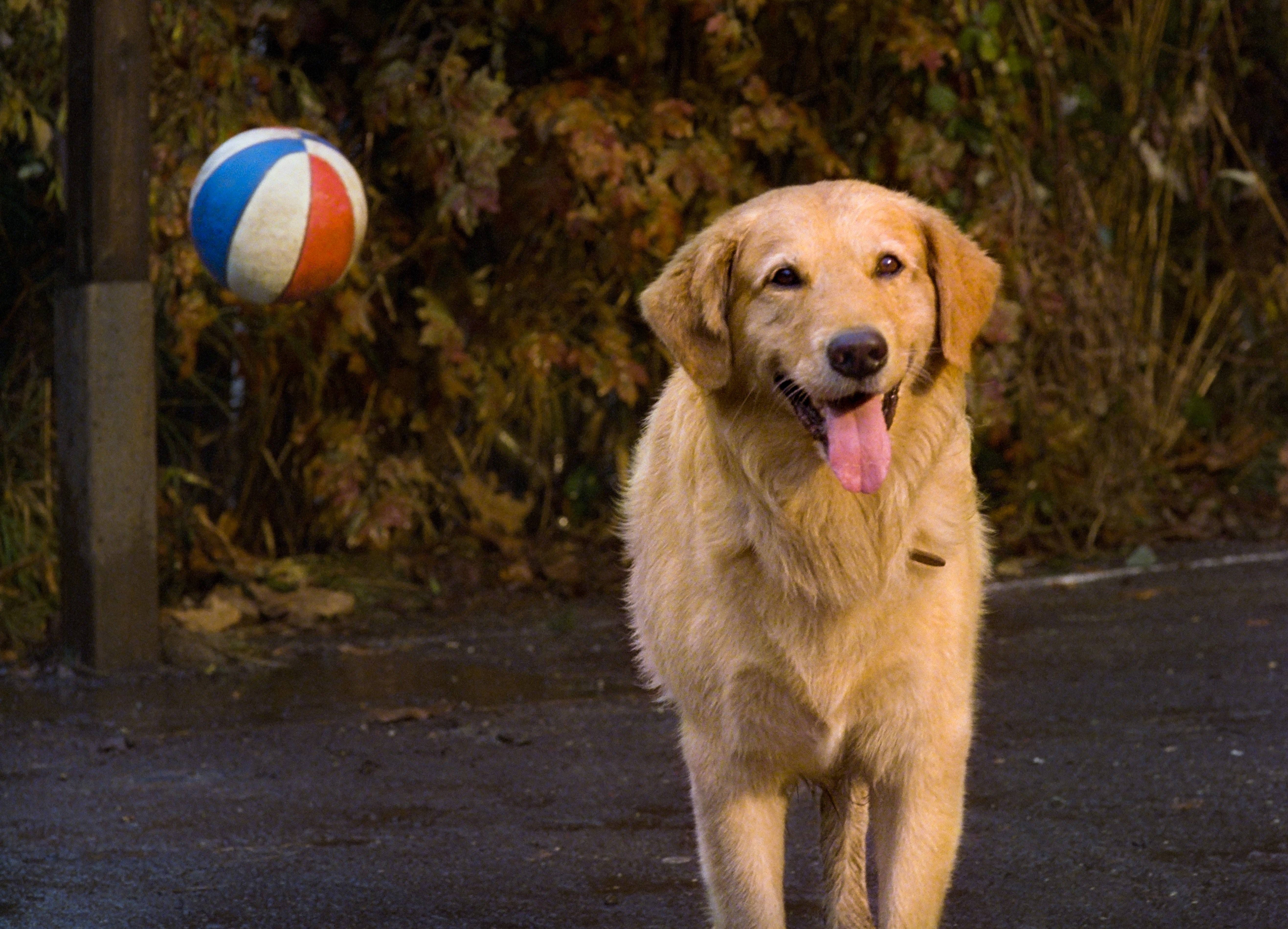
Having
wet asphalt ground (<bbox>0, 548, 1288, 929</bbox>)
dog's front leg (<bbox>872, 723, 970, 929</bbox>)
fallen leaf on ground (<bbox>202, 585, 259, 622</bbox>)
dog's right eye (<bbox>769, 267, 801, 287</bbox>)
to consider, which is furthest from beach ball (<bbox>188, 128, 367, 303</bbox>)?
dog's front leg (<bbox>872, 723, 970, 929</bbox>)

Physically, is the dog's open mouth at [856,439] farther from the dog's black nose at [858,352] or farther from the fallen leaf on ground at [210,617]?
the fallen leaf on ground at [210,617]

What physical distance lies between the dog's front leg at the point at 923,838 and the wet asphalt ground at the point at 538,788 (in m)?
0.49

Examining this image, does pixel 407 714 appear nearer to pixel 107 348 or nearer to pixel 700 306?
pixel 107 348

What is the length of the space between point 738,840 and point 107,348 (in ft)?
11.6

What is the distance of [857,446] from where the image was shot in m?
3.27

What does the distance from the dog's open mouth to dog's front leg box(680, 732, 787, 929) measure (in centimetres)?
55

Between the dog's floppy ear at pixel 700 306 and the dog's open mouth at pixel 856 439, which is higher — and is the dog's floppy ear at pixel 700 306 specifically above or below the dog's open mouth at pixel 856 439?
above

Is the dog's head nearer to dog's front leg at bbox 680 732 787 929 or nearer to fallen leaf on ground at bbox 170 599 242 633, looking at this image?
dog's front leg at bbox 680 732 787 929

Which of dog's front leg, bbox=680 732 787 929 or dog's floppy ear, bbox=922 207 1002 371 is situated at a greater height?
dog's floppy ear, bbox=922 207 1002 371

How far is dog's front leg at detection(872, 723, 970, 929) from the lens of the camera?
10.8ft

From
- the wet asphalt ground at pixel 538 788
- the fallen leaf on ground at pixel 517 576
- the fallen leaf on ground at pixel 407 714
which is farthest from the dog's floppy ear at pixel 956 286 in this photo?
the fallen leaf on ground at pixel 517 576

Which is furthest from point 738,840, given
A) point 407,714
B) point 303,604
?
point 303,604

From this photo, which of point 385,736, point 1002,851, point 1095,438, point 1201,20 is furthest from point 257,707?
point 1201,20

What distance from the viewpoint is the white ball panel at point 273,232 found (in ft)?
19.0
